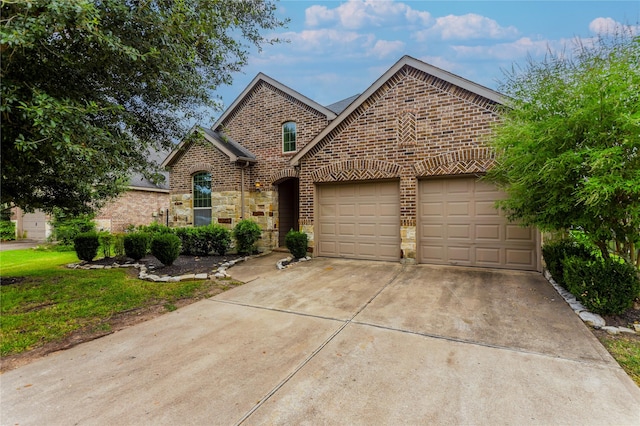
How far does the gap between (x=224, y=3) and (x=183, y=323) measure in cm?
543

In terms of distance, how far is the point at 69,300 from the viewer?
17.3ft

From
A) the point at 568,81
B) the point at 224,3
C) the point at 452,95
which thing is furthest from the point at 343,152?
the point at 568,81

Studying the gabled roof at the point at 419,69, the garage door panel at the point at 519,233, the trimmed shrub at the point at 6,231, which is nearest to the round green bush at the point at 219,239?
the gabled roof at the point at 419,69

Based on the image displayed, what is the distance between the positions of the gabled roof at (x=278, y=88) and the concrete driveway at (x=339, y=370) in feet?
25.6

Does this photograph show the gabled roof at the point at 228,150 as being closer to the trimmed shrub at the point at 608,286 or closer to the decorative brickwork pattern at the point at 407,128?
the decorative brickwork pattern at the point at 407,128

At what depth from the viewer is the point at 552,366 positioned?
2.92 metres

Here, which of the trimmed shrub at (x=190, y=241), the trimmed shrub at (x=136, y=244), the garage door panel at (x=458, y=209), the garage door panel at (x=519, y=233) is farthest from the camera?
the trimmed shrub at (x=190, y=241)

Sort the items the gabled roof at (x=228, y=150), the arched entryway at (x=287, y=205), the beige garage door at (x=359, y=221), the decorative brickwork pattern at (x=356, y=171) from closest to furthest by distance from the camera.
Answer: the decorative brickwork pattern at (x=356, y=171), the beige garage door at (x=359, y=221), the gabled roof at (x=228, y=150), the arched entryway at (x=287, y=205)

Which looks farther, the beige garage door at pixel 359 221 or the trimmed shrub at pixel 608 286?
the beige garage door at pixel 359 221

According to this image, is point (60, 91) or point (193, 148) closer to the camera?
point (60, 91)

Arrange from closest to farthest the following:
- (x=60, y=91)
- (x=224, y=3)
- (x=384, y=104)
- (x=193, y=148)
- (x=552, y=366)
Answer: (x=552, y=366), (x=60, y=91), (x=224, y=3), (x=384, y=104), (x=193, y=148)

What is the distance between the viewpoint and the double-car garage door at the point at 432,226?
7.24m

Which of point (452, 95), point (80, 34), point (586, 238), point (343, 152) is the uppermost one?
point (452, 95)

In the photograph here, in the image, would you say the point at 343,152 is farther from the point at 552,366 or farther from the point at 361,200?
the point at 552,366
